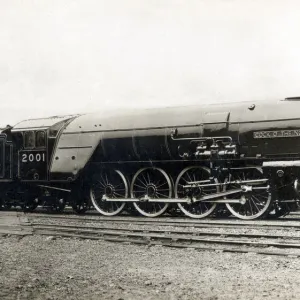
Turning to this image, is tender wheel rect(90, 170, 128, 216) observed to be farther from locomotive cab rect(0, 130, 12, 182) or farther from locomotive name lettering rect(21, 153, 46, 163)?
locomotive cab rect(0, 130, 12, 182)

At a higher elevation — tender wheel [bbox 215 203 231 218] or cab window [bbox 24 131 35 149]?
cab window [bbox 24 131 35 149]

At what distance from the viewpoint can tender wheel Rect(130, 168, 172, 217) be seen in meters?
11.3

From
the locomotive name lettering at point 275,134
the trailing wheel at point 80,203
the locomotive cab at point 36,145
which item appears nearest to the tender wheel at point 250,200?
the locomotive name lettering at point 275,134

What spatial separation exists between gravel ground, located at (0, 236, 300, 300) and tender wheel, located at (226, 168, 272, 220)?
3.49m

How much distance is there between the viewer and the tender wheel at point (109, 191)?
39.1 ft

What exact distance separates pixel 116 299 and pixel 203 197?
6.07 m

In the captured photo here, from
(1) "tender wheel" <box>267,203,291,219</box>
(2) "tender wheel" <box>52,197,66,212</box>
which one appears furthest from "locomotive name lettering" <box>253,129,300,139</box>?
(2) "tender wheel" <box>52,197,66,212</box>

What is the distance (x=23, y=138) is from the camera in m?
13.5

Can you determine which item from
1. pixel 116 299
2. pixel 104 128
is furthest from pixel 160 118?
pixel 116 299

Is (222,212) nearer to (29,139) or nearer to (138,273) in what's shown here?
(29,139)

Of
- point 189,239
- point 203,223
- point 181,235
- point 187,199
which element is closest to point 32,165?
point 187,199

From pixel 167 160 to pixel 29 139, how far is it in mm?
4215

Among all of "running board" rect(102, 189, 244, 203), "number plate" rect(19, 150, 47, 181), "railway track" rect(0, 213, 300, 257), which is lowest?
"railway track" rect(0, 213, 300, 257)

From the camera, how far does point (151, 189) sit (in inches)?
448
